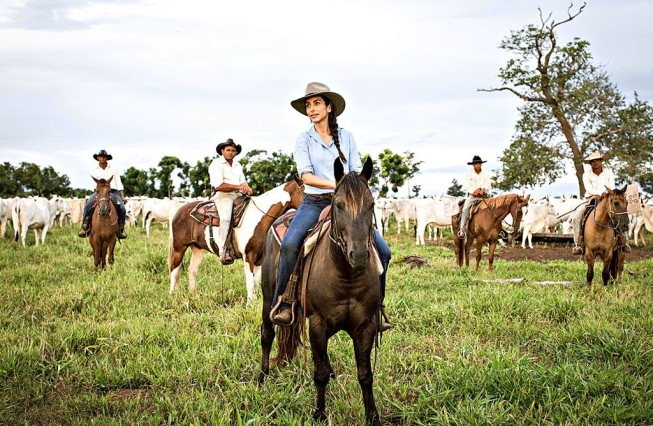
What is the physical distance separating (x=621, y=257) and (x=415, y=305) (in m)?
5.13

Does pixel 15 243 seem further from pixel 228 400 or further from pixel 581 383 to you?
pixel 581 383

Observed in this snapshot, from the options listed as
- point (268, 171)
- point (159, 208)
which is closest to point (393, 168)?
point (268, 171)

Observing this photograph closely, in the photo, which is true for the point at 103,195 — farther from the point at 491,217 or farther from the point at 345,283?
the point at 345,283

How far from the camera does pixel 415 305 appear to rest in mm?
7023

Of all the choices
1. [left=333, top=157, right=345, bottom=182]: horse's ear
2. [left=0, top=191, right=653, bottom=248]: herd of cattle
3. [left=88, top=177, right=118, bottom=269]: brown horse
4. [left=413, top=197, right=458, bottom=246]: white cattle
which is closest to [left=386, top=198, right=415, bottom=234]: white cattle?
[left=0, top=191, right=653, bottom=248]: herd of cattle

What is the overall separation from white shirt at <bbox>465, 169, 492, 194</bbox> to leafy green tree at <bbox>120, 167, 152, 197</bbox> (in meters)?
64.8

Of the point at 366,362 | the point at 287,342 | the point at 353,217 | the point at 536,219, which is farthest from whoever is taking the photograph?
the point at 536,219

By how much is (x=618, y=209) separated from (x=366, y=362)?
7.12 m

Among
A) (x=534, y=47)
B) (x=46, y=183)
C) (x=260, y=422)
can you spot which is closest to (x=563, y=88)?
(x=534, y=47)

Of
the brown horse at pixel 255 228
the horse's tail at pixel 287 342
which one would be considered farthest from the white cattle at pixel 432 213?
the horse's tail at pixel 287 342

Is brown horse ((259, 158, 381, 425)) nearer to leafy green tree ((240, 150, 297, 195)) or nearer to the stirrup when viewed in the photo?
the stirrup

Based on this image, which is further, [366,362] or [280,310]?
[280,310]

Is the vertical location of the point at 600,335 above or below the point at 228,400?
above

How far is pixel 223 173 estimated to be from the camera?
28.2 feet
